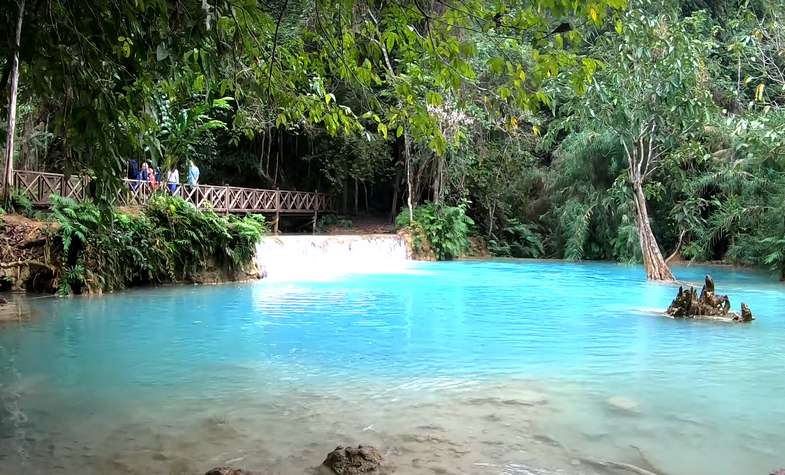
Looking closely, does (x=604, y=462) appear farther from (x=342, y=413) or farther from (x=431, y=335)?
(x=431, y=335)

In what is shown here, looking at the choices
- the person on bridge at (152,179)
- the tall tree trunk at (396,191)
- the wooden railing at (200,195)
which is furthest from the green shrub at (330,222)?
the person on bridge at (152,179)

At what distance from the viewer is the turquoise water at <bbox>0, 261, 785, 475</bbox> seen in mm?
4188

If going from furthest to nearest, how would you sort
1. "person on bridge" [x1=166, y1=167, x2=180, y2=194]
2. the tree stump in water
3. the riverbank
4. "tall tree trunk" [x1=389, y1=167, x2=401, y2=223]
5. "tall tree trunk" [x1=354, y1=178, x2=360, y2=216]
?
1. "tall tree trunk" [x1=354, y1=178, x2=360, y2=216]
2. "tall tree trunk" [x1=389, y1=167, x2=401, y2=223]
3. "person on bridge" [x1=166, y1=167, x2=180, y2=194]
4. the riverbank
5. the tree stump in water

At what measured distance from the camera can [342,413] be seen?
200 inches

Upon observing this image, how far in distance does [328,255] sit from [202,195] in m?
4.00

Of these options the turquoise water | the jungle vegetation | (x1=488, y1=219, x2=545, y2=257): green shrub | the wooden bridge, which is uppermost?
the jungle vegetation

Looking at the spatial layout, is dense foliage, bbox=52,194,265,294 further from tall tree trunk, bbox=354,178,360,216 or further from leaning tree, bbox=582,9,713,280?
tall tree trunk, bbox=354,178,360,216

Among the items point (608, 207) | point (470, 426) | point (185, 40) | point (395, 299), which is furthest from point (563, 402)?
point (608, 207)

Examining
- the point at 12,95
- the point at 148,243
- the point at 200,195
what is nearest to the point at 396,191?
the point at 200,195

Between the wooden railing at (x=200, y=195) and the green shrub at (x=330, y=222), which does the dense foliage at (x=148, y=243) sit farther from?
the green shrub at (x=330, y=222)

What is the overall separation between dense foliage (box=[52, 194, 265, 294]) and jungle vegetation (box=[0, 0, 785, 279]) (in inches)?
57.2

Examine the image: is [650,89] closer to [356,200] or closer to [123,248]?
[123,248]

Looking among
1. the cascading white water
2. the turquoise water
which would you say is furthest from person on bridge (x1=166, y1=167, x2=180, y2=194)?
the turquoise water

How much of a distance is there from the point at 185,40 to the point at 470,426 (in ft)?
10.5
